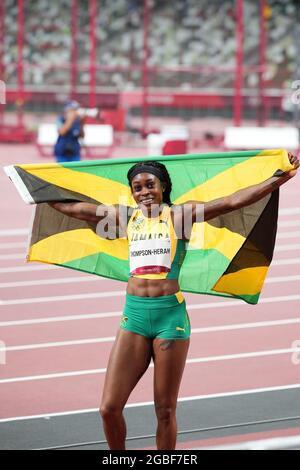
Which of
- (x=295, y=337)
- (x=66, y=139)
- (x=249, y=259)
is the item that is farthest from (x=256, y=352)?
(x=66, y=139)

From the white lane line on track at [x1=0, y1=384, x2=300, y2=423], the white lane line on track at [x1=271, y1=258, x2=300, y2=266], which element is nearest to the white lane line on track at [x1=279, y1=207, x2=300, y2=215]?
the white lane line on track at [x1=271, y1=258, x2=300, y2=266]

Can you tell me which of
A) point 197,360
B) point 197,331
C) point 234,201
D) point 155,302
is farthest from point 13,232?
point 155,302

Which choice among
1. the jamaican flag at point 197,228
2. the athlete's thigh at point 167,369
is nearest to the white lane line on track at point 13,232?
the jamaican flag at point 197,228

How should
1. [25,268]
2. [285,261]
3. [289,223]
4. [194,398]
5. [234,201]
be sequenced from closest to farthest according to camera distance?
[234,201], [194,398], [25,268], [285,261], [289,223]

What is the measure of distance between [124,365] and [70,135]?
12.4 metres

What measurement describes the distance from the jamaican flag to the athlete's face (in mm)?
717

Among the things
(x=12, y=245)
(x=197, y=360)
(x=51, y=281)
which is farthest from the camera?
(x=12, y=245)

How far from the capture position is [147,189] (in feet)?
19.7

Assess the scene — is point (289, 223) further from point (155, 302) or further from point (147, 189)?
point (155, 302)

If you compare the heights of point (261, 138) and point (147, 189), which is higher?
point (261, 138)

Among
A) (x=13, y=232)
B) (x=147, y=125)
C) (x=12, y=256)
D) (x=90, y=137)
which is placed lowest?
(x=12, y=256)

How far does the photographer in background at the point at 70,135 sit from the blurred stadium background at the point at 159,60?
59.0 ft

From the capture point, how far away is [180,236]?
6.07 m

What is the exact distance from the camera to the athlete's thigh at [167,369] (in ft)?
19.0
